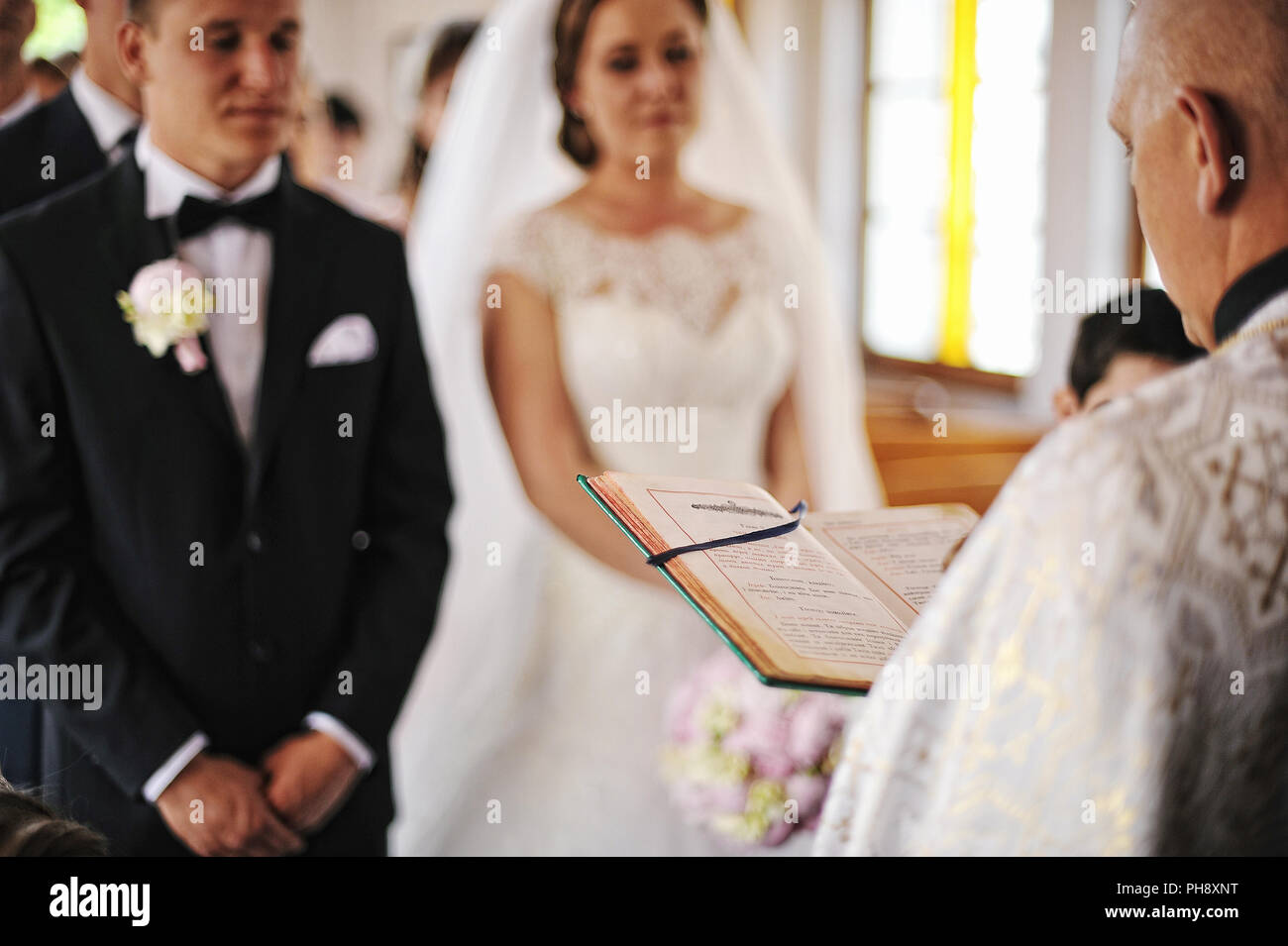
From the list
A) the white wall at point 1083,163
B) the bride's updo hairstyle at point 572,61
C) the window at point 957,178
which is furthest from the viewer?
the window at point 957,178

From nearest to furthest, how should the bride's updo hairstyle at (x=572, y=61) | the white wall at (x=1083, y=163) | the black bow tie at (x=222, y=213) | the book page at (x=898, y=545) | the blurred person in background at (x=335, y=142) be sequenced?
the book page at (x=898, y=545) < the black bow tie at (x=222, y=213) < the bride's updo hairstyle at (x=572, y=61) < the white wall at (x=1083, y=163) < the blurred person in background at (x=335, y=142)

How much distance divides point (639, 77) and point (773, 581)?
5.15 ft

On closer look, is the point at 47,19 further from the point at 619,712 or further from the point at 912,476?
the point at 912,476

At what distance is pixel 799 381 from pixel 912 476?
101 cm

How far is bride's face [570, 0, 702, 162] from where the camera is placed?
223 cm

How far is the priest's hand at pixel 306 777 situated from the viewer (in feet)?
5.34

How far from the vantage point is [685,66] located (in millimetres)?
2309

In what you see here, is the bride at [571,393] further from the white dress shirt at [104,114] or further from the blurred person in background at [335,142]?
the blurred person in background at [335,142]

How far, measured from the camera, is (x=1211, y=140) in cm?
88

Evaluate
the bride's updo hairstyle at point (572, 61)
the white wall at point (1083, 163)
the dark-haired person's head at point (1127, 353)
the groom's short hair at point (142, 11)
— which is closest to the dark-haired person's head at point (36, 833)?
the groom's short hair at point (142, 11)

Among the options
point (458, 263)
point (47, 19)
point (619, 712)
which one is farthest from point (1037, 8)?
point (47, 19)

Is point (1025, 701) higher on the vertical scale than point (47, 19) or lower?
lower

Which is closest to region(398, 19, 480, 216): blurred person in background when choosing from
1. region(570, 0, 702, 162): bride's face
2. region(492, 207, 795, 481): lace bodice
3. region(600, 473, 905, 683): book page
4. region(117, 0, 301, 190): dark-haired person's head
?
region(570, 0, 702, 162): bride's face

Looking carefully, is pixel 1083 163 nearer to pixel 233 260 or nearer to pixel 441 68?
pixel 441 68
